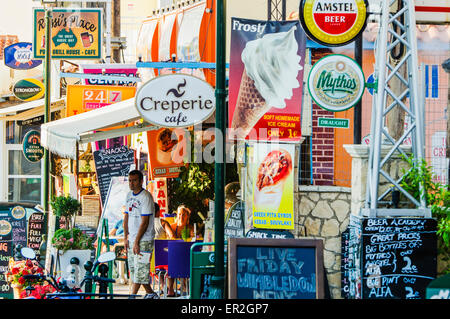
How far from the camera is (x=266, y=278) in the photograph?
7.93 meters

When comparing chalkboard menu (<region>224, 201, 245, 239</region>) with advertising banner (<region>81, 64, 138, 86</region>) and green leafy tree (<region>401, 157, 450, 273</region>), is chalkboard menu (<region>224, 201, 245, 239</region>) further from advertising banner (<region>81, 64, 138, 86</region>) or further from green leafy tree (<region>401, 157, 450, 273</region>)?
advertising banner (<region>81, 64, 138, 86</region>)

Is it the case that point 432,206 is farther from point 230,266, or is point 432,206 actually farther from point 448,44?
point 448,44

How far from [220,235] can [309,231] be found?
13.5 feet

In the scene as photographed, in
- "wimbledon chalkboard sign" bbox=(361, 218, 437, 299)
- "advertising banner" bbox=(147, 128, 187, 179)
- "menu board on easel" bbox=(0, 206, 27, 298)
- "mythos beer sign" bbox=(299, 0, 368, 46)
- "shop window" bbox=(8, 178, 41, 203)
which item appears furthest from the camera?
"shop window" bbox=(8, 178, 41, 203)

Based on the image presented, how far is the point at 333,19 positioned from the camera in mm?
10617

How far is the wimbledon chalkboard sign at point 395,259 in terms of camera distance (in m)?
9.65

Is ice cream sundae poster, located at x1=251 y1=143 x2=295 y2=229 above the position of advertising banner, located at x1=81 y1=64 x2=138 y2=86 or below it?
below

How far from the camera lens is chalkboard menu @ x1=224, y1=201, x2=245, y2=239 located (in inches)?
492

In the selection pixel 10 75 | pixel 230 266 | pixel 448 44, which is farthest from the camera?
pixel 10 75

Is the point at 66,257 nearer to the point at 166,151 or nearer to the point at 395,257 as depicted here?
the point at 166,151

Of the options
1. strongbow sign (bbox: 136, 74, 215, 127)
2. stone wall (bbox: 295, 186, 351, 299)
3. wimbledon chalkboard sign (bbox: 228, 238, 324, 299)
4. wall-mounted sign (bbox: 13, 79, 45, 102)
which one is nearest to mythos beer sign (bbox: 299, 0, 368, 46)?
strongbow sign (bbox: 136, 74, 215, 127)

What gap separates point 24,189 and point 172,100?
71.0ft

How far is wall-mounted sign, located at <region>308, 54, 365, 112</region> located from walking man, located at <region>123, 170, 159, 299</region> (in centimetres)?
284

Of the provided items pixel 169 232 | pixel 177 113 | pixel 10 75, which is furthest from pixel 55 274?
pixel 10 75
